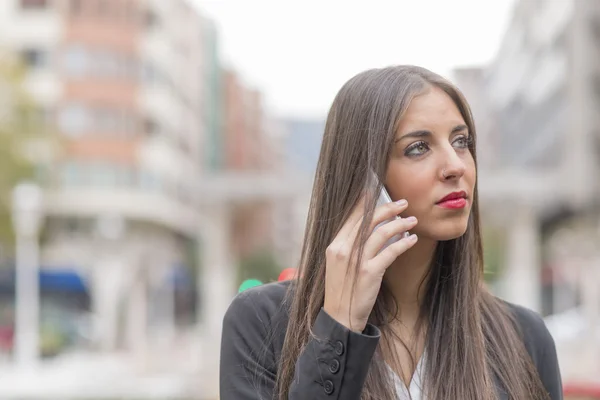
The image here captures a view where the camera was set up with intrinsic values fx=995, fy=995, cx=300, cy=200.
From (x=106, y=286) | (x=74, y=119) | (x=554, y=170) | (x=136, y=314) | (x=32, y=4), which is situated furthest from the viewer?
(x=554, y=170)

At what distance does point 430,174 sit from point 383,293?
31 centimetres

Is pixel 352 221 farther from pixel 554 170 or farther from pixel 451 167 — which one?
pixel 554 170

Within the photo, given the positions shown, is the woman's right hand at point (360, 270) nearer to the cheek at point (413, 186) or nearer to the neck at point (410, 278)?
the cheek at point (413, 186)

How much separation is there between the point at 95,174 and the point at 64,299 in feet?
17.4

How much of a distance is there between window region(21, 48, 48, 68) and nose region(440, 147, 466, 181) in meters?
40.8

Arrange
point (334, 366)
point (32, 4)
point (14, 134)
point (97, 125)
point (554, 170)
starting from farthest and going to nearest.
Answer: point (554, 170) → point (32, 4) → point (97, 125) → point (14, 134) → point (334, 366)

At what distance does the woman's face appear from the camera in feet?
6.09

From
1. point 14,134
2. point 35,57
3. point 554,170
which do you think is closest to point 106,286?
point 35,57

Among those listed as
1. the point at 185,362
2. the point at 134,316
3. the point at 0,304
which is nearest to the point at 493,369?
the point at 185,362

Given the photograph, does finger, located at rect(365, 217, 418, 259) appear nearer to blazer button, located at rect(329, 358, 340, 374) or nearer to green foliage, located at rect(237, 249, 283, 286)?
blazer button, located at rect(329, 358, 340, 374)

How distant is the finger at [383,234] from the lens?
68.9 inches

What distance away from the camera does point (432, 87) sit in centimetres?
192

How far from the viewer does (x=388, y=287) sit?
80.4 inches

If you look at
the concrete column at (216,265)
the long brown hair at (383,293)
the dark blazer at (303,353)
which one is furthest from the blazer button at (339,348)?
the concrete column at (216,265)
